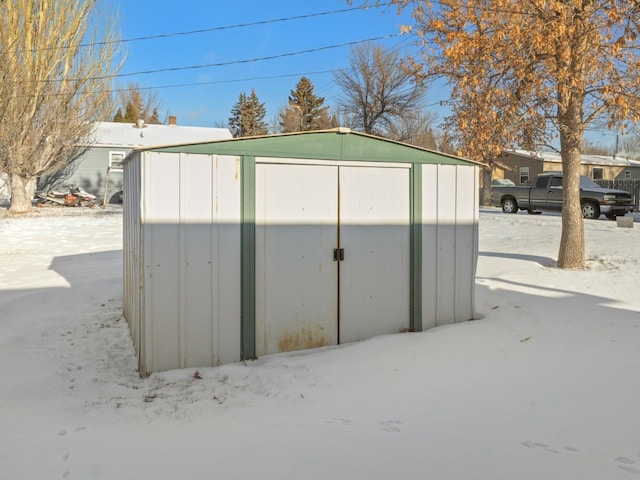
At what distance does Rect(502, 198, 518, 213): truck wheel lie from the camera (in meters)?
20.9

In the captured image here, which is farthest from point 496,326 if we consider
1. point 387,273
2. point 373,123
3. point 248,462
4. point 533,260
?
point 373,123

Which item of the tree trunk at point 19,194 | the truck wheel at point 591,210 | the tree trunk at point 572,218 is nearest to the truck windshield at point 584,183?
the truck wheel at point 591,210

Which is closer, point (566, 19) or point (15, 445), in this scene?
point (15, 445)

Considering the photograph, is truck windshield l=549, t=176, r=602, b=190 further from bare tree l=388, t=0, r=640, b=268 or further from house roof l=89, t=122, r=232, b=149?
house roof l=89, t=122, r=232, b=149

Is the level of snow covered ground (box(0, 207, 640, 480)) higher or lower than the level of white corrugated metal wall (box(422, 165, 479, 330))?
lower

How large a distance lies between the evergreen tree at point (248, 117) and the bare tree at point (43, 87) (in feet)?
96.1

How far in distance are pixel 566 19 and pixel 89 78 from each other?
22.4 m

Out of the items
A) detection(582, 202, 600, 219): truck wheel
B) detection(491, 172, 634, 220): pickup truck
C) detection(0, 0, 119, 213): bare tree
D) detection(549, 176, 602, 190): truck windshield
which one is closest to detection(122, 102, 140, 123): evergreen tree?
detection(0, 0, 119, 213): bare tree

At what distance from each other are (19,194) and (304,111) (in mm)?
30508

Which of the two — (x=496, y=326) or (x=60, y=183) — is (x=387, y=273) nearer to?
(x=496, y=326)

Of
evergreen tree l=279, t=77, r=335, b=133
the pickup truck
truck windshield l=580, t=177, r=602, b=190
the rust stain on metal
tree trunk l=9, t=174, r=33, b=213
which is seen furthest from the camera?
evergreen tree l=279, t=77, r=335, b=133

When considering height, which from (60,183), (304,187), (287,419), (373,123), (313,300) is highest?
(373,123)

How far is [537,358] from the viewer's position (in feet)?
15.1

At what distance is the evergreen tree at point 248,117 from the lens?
5469cm
